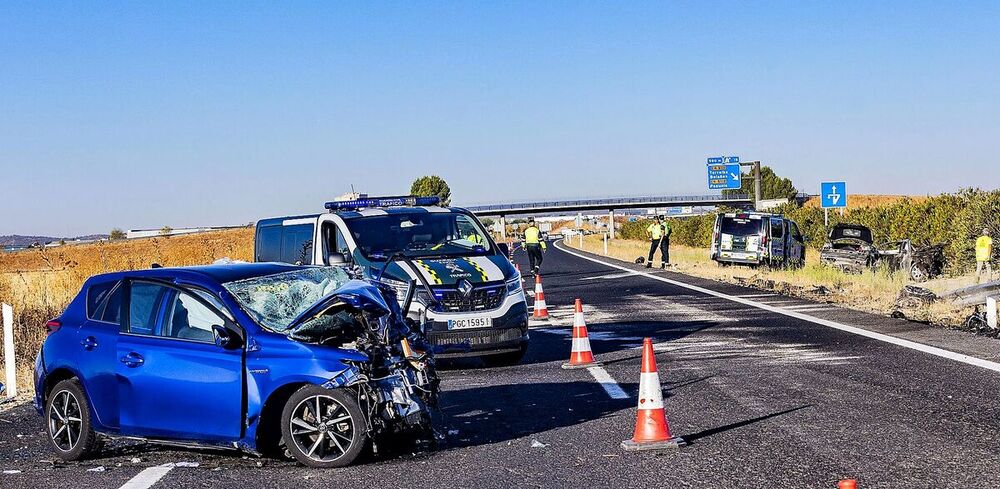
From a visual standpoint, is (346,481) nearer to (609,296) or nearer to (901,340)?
(901,340)

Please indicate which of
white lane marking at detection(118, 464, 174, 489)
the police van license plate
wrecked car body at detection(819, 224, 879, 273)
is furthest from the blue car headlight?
wrecked car body at detection(819, 224, 879, 273)

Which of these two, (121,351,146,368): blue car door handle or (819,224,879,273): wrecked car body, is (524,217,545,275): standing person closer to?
(819,224,879,273): wrecked car body

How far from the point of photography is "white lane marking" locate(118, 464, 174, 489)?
7223 mm

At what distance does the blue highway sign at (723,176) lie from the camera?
75375 millimetres

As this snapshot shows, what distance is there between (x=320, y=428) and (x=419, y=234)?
6.97m

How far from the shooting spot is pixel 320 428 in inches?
300

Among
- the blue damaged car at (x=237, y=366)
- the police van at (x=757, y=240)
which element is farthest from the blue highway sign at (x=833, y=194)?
the blue damaged car at (x=237, y=366)

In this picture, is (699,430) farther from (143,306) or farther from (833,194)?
(833,194)

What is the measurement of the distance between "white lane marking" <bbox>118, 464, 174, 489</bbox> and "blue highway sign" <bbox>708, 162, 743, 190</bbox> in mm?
69615

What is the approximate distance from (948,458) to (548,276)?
30219 millimetres

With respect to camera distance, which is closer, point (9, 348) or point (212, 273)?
point (212, 273)

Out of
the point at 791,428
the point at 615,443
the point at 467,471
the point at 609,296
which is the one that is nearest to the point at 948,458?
the point at 791,428

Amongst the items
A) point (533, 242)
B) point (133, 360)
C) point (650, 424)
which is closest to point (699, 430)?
point (650, 424)

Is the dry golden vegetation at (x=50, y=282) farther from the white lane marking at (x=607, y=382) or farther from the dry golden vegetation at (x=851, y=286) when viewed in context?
the dry golden vegetation at (x=851, y=286)
